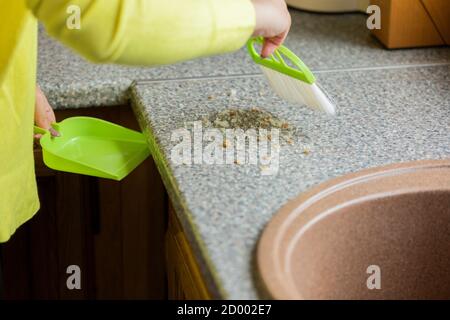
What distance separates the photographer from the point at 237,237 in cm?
77

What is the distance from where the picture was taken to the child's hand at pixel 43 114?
1.07 m

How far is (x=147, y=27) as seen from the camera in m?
0.79

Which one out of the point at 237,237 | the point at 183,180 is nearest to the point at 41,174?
the point at 183,180

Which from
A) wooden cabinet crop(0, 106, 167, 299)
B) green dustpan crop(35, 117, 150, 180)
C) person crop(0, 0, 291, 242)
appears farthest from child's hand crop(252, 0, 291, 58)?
wooden cabinet crop(0, 106, 167, 299)

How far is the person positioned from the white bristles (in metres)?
0.05

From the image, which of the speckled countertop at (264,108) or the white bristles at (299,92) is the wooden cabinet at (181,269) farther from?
the white bristles at (299,92)

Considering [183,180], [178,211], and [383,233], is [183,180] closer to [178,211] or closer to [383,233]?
[178,211]

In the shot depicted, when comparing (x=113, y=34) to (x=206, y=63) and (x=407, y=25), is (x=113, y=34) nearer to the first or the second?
(x=206, y=63)

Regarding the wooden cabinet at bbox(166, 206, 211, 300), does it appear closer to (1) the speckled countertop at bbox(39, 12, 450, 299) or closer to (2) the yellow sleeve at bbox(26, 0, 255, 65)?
(1) the speckled countertop at bbox(39, 12, 450, 299)

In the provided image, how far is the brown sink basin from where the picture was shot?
0.80 m

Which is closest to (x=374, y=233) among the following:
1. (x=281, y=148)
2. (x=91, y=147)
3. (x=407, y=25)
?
(x=281, y=148)

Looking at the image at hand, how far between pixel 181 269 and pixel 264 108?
237mm

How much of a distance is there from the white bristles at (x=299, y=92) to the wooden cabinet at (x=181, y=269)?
21 centimetres

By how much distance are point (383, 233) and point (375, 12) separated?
55 centimetres
